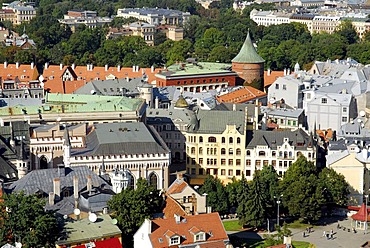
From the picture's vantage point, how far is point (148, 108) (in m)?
99.3

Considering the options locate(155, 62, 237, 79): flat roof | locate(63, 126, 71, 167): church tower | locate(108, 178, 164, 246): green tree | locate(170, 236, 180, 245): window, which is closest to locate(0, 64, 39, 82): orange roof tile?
locate(155, 62, 237, 79): flat roof

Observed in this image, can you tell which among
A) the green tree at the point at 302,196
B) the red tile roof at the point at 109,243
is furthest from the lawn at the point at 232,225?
the red tile roof at the point at 109,243

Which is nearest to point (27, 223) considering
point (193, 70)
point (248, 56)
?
point (193, 70)

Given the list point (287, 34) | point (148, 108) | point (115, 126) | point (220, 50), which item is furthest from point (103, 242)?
point (287, 34)

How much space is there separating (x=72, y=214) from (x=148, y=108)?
33.3 meters

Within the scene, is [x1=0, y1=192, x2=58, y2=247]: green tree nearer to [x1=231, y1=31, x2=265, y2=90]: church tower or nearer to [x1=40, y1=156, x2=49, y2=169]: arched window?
[x1=40, y1=156, x2=49, y2=169]: arched window

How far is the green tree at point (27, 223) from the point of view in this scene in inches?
2403

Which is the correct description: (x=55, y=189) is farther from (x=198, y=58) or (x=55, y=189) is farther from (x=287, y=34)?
(x=287, y=34)

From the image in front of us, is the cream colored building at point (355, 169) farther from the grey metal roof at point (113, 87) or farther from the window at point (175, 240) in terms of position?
the grey metal roof at point (113, 87)

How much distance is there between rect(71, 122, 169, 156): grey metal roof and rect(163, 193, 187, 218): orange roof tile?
1055 centimetres

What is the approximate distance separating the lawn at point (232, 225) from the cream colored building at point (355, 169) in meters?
11.8

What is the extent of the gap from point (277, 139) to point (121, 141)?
51.9 feet

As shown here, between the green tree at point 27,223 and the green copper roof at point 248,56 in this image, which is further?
the green copper roof at point 248,56

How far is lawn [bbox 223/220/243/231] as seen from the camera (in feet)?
250
